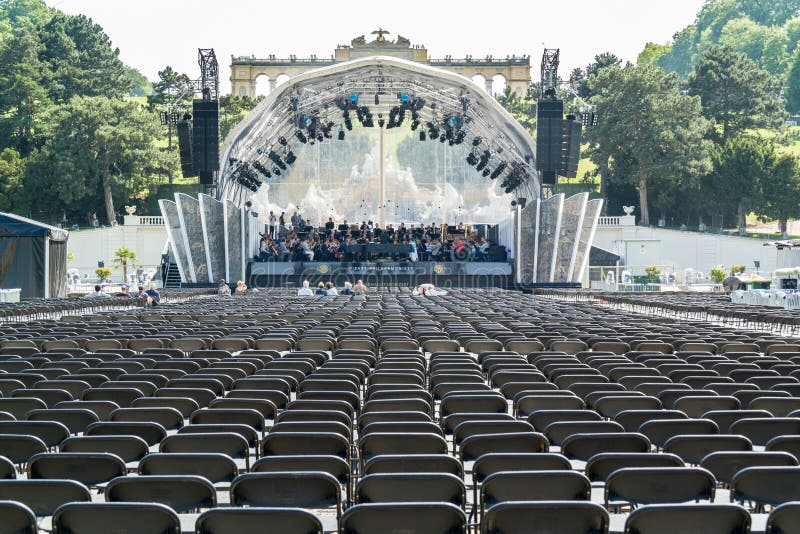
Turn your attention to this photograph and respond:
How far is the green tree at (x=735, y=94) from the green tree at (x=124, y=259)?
4717 centimetres

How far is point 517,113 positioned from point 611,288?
159ft

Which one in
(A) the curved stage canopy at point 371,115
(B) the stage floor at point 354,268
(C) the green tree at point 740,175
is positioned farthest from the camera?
(C) the green tree at point 740,175

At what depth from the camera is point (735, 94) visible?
255 ft

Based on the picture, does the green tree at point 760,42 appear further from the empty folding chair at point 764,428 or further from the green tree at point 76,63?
the empty folding chair at point 764,428

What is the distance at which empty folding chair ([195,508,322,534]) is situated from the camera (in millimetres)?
4016

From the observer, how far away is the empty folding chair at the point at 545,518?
4070mm

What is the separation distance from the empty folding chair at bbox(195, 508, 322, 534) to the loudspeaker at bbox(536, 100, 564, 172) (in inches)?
1291

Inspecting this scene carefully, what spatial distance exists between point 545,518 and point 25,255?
27455 mm

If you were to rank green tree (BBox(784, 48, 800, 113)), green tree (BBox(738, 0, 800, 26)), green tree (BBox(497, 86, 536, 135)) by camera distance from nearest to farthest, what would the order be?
green tree (BBox(497, 86, 536, 135))
green tree (BBox(784, 48, 800, 113))
green tree (BBox(738, 0, 800, 26))

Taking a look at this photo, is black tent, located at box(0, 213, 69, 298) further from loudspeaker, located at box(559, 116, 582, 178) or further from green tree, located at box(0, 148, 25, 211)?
green tree, located at box(0, 148, 25, 211)

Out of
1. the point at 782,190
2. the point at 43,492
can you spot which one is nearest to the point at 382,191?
the point at 782,190

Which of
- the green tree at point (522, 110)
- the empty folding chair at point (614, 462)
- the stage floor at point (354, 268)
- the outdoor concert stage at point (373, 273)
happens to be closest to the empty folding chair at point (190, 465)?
the empty folding chair at point (614, 462)

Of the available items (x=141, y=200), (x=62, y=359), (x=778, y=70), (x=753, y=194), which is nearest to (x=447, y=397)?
(x=62, y=359)

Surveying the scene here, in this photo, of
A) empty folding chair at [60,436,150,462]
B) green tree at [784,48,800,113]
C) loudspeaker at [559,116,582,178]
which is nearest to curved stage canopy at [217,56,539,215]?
loudspeaker at [559,116,582,178]
